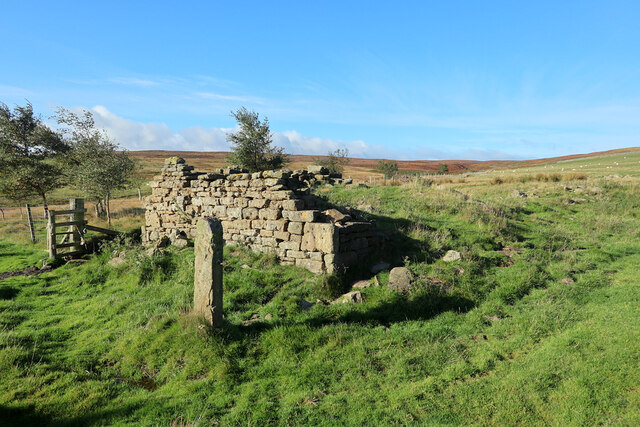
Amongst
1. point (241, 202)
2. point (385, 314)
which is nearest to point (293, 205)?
point (241, 202)

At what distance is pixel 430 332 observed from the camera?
270 inches

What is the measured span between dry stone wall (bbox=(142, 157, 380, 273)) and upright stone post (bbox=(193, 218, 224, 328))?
10.3ft

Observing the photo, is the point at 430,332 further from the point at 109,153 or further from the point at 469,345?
the point at 109,153

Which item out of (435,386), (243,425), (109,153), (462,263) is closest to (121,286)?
(243,425)

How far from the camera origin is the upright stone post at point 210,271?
267 inches

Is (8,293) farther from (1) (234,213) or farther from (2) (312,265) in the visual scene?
(2) (312,265)

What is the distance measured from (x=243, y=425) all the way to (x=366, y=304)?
4062 mm

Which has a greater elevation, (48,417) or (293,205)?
(293,205)

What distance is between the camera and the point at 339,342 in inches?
256

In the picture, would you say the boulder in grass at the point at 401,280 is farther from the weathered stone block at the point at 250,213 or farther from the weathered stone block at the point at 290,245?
the weathered stone block at the point at 250,213

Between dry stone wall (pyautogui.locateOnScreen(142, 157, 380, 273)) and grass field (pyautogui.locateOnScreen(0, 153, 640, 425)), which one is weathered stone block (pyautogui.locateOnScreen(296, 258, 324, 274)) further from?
grass field (pyautogui.locateOnScreen(0, 153, 640, 425))

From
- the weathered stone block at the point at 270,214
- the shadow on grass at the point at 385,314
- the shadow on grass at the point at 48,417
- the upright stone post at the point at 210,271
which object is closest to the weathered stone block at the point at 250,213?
the weathered stone block at the point at 270,214

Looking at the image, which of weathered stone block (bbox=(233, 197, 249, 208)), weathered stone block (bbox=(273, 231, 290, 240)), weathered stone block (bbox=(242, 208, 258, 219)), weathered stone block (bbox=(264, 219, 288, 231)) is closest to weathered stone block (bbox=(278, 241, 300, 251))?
weathered stone block (bbox=(273, 231, 290, 240))

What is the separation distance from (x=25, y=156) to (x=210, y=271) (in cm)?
2516
